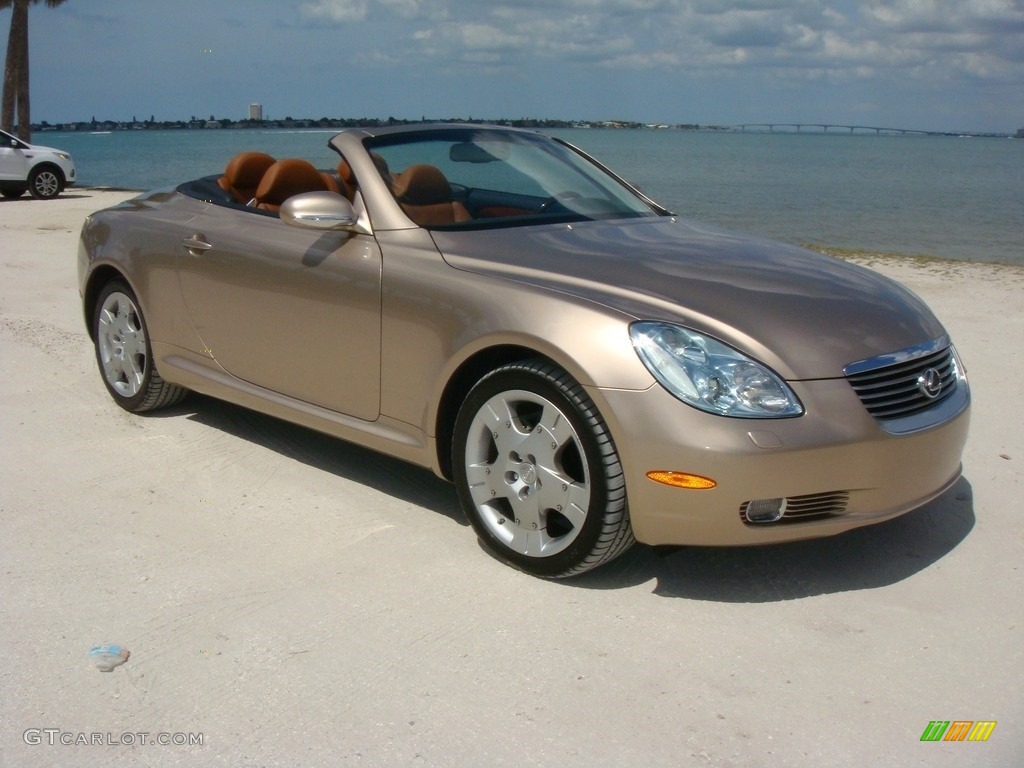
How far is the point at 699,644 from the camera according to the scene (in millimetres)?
3434

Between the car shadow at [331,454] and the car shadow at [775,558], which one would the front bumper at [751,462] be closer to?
the car shadow at [775,558]

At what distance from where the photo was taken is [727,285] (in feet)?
12.9

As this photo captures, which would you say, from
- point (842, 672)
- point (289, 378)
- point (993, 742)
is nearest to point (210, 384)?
point (289, 378)

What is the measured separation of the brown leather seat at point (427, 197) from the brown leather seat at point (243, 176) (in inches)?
42.1

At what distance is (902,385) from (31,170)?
20927 millimetres

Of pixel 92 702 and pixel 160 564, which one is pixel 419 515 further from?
pixel 92 702

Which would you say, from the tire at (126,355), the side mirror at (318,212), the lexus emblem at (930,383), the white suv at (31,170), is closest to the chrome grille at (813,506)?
the lexus emblem at (930,383)

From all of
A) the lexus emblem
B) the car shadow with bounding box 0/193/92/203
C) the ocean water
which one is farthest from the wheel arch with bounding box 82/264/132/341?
the car shadow with bounding box 0/193/92/203

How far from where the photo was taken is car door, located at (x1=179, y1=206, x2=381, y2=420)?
4367 mm

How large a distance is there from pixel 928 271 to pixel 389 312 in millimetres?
9057

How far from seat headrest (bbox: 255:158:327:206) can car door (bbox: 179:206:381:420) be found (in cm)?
20

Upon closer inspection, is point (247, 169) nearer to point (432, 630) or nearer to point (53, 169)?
point (432, 630)

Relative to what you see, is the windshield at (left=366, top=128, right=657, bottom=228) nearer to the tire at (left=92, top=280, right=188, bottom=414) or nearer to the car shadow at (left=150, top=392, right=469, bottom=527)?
the car shadow at (left=150, top=392, right=469, bottom=527)

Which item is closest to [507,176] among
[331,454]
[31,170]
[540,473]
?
[331,454]
